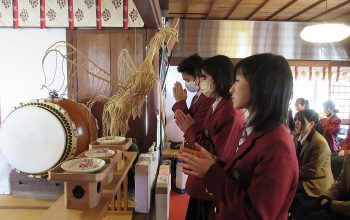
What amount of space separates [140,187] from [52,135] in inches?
32.3

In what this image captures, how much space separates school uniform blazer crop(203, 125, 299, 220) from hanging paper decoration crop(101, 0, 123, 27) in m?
2.86

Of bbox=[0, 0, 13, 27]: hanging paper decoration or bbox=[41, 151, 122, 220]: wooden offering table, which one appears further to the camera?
bbox=[0, 0, 13, 27]: hanging paper decoration

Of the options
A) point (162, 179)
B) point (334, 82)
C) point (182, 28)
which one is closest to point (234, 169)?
point (162, 179)

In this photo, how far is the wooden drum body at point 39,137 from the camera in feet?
5.45

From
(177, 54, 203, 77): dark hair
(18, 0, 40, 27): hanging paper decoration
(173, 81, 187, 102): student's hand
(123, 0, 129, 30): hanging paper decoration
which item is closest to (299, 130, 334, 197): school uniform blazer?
(177, 54, 203, 77): dark hair

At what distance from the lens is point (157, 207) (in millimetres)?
2473

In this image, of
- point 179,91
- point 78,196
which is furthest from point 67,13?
point 78,196

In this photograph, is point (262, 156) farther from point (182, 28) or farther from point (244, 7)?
point (182, 28)

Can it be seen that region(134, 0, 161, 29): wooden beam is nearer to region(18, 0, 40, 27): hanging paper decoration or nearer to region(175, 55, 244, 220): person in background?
region(175, 55, 244, 220): person in background

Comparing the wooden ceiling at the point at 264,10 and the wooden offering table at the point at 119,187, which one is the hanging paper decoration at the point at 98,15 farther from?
the wooden offering table at the point at 119,187

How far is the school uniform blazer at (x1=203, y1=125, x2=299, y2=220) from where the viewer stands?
1.02 metres

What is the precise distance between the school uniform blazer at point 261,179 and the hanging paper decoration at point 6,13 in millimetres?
3557

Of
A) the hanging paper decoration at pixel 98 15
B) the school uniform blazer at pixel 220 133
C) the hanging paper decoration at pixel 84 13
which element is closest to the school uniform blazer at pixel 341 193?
the school uniform blazer at pixel 220 133


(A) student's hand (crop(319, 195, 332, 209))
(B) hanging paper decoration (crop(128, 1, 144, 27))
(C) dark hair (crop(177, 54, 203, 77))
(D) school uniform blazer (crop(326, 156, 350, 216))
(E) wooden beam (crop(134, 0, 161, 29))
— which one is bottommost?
(A) student's hand (crop(319, 195, 332, 209))
